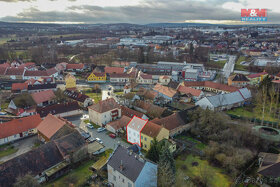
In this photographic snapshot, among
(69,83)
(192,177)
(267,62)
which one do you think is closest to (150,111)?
(192,177)

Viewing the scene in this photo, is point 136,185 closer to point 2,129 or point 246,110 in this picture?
point 2,129

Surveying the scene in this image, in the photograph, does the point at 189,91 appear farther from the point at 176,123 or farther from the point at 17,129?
the point at 17,129

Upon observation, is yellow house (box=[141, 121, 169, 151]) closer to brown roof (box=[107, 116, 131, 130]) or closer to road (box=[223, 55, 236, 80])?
brown roof (box=[107, 116, 131, 130])

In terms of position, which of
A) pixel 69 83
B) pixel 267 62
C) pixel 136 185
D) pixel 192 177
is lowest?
pixel 192 177

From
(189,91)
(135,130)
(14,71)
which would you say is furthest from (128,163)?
(14,71)

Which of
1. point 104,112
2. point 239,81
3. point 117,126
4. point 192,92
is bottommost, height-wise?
point 117,126

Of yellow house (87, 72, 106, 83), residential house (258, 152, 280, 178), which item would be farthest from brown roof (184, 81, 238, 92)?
residential house (258, 152, 280, 178)
